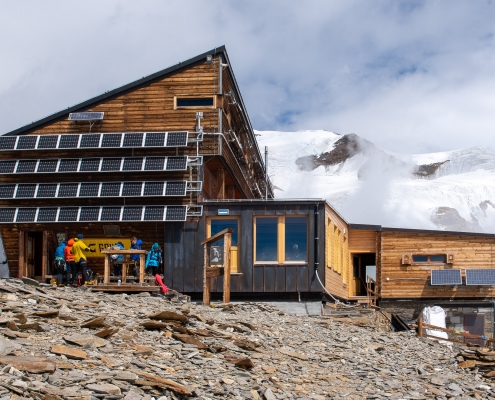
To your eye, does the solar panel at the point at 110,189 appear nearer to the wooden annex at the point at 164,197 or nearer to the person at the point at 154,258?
the wooden annex at the point at 164,197

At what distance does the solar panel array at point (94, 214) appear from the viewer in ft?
90.8

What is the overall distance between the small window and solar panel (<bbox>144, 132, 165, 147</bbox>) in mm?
2131

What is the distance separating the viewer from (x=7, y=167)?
1157 inches

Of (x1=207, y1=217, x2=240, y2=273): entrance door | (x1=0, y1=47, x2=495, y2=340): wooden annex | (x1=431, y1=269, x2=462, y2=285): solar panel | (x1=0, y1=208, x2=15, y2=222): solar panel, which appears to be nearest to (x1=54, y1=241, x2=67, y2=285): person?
(x1=0, y1=47, x2=495, y2=340): wooden annex

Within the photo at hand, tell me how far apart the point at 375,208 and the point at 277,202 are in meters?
83.6

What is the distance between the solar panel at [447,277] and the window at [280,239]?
10.4 meters

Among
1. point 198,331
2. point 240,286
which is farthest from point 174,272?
point 198,331

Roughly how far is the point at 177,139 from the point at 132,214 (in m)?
3.41

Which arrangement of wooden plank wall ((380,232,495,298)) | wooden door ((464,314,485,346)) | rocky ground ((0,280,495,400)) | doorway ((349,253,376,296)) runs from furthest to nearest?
1. doorway ((349,253,376,296))
2. wooden door ((464,314,485,346))
3. wooden plank wall ((380,232,495,298))
4. rocky ground ((0,280,495,400))

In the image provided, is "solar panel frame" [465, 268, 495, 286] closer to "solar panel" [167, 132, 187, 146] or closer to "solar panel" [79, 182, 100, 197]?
"solar panel" [167, 132, 187, 146]

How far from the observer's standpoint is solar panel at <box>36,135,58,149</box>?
1155 inches

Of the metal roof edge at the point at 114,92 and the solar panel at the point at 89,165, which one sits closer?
the solar panel at the point at 89,165

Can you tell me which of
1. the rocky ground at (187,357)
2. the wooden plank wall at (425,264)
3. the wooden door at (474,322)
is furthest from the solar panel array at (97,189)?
the wooden door at (474,322)

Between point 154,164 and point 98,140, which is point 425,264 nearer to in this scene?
point 154,164
